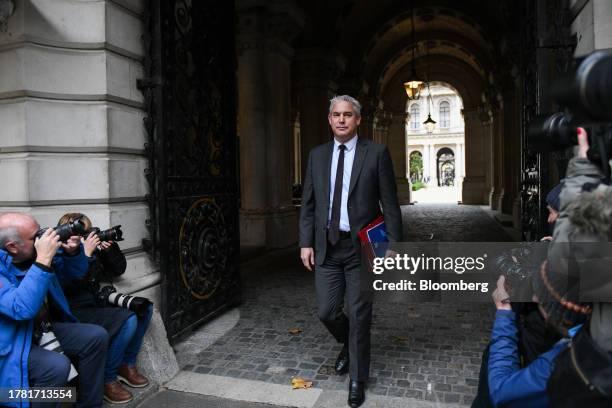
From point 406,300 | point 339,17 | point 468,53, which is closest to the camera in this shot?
point 406,300

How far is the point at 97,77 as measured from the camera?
398 cm

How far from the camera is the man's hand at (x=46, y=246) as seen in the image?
2.71 m

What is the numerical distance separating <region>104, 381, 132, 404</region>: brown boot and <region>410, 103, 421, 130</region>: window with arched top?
244 feet

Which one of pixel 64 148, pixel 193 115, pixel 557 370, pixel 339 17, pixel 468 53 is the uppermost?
pixel 468 53

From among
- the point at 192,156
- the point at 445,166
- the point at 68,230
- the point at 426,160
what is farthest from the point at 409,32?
the point at 445,166

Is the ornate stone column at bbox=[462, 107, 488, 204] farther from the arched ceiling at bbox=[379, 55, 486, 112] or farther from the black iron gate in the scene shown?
the black iron gate

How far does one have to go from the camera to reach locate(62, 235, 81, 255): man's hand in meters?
3.26

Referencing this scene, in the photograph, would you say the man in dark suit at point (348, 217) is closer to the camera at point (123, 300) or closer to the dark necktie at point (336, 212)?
the dark necktie at point (336, 212)

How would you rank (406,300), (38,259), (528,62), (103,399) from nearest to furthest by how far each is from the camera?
(38,259), (103,399), (528,62), (406,300)

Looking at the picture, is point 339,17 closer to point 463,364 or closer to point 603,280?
point 463,364

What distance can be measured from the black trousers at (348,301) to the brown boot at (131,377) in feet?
4.76

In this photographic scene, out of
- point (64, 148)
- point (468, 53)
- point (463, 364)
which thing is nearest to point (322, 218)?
point (463, 364)

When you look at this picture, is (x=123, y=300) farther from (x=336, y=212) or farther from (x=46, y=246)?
(x=336, y=212)

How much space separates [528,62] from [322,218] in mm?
2925
